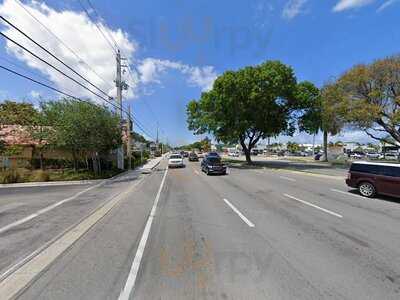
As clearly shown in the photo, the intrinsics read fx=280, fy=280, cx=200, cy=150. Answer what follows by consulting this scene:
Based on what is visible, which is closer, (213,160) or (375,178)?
(375,178)

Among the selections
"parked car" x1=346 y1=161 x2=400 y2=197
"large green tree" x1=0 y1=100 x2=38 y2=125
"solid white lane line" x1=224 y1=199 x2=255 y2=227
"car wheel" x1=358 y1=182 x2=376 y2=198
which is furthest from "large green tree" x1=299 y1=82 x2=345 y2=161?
"large green tree" x1=0 y1=100 x2=38 y2=125

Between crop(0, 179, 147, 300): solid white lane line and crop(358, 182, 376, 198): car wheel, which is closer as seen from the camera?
crop(0, 179, 147, 300): solid white lane line

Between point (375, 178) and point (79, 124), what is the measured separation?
18965 millimetres

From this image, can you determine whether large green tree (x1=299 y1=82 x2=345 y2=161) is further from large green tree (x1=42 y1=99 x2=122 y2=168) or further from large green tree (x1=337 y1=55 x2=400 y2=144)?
large green tree (x1=42 y1=99 x2=122 y2=168)

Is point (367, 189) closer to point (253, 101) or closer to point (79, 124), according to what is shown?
point (79, 124)

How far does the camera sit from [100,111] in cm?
2250

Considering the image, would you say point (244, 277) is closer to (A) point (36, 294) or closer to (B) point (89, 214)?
(A) point (36, 294)

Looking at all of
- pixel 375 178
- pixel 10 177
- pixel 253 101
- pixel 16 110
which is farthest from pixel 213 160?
pixel 16 110

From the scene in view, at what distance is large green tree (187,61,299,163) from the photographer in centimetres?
3338

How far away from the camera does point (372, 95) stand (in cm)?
3134

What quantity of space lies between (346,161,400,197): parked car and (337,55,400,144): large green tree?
20.8 meters

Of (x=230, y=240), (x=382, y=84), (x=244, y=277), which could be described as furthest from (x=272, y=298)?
(x=382, y=84)

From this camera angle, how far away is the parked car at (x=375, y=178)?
472 inches

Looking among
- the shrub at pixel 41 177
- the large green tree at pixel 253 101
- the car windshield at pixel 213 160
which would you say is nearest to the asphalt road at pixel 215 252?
the shrub at pixel 41 177
